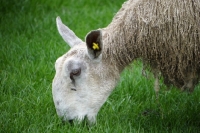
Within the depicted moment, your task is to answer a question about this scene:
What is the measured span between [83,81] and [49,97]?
111cm

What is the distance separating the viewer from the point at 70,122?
482cm

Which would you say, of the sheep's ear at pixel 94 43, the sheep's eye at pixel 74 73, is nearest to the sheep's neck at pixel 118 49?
the sheep's ear at pixel 94 43

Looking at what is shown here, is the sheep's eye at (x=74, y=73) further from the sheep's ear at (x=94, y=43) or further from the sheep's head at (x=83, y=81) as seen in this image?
the sheep's ear at (x=94, y=43)

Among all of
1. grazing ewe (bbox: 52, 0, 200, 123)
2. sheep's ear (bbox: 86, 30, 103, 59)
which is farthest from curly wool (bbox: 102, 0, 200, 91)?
sheep's ear (bbox: 86, 30, 103, 59)

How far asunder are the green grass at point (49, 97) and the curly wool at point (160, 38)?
0.93 ft

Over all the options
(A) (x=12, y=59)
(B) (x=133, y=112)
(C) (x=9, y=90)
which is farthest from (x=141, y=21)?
(A) (x=12, y=59)

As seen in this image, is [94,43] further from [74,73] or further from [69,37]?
[69,37]

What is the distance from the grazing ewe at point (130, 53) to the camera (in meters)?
4.62

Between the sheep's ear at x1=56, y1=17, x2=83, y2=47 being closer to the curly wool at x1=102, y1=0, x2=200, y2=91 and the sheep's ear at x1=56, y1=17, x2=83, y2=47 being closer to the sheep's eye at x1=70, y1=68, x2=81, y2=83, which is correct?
the curly wool at x1=102, y1=0, x2=200, y2=91

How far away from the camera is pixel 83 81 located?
474 cm

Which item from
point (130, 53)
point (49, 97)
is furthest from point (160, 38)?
point (49, 97)

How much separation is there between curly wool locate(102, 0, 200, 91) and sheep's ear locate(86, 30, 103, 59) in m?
0.16

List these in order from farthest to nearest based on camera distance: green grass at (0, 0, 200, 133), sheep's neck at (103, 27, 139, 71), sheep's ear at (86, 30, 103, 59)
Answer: green grass at (0, 0, 200, 133), sheep's neck at (103, 27, 139, 71), sheep's ear at (86, 30, 103, 59)

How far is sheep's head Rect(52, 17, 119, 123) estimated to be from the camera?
184 inches
